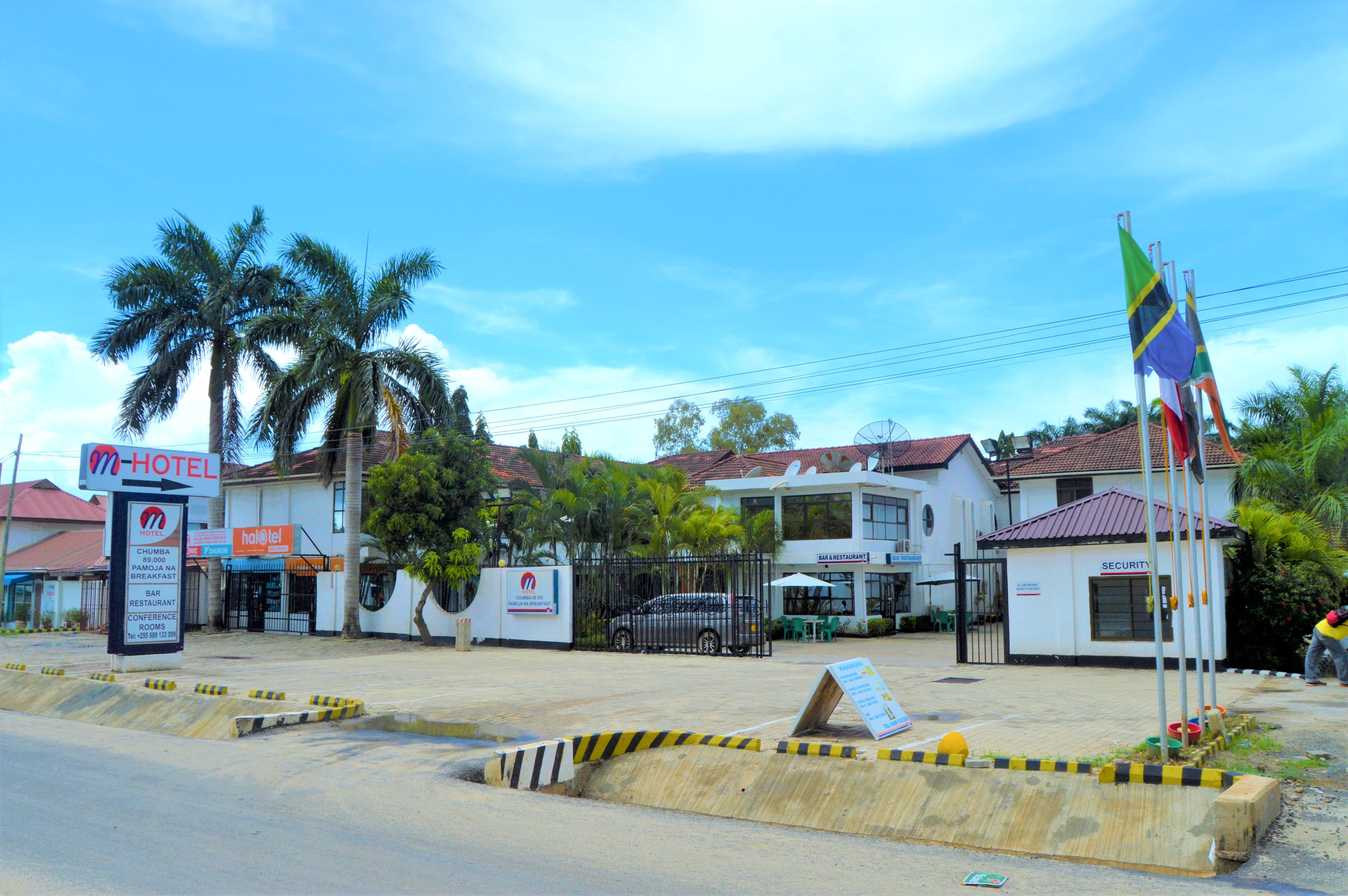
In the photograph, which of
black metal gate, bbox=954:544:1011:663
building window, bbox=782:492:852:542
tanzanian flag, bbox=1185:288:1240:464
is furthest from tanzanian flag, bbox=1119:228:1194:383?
building window, bbox=782:492:852:542

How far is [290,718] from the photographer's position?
40.0 feet

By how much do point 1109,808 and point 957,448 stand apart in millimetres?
34532

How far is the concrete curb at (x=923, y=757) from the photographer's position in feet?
26.2

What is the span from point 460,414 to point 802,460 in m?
14.1

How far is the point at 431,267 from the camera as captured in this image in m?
29.7

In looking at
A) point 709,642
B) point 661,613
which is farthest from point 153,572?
point 709,642

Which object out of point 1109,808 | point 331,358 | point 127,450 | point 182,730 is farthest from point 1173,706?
point 331,358

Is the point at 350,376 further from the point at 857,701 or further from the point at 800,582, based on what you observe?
the point at 857,701

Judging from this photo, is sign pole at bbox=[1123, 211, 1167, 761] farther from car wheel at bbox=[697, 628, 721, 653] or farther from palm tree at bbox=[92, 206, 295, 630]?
palm tree at bbox=[92, 206, 295, 630]

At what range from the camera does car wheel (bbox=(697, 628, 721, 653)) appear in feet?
77.7

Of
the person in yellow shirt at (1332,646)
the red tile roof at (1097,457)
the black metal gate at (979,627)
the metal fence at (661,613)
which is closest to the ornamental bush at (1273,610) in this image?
the person in yellow shirt at (1332,646)

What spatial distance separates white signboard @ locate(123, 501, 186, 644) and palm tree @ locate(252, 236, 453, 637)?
29.4 ft

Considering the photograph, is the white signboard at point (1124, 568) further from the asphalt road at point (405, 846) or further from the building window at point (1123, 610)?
the asphalt road at point (405, 846)

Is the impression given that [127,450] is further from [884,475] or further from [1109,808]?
[884,475]
